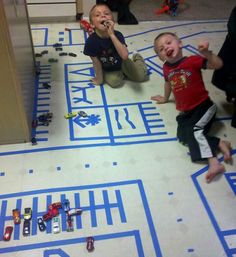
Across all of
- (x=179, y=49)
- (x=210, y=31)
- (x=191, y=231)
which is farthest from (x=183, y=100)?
(x=210, y=31)

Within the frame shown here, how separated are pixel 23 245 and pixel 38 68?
107 cm

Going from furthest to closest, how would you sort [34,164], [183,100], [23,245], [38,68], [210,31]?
[210,31] → [38,68] → [183,100] → [34,164] → [23,245]

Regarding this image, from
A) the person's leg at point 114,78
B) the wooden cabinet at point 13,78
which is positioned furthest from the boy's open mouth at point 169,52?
the wooden cabinet at point 13,78

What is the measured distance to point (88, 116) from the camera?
1466 mm

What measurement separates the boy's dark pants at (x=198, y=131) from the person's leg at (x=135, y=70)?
404mm

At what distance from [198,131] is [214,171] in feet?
0.60

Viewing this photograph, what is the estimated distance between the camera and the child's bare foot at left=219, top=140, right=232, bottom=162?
1.26 m

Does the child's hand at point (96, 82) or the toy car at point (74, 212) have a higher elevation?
the child's hand at point (96, 82)

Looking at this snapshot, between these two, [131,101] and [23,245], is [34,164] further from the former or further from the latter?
[131,101]

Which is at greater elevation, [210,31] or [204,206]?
[210,31]

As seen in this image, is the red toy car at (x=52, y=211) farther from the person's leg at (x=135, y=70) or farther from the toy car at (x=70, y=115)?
the person's leg at (x=135, y=70)

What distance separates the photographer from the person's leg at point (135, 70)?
5.44 feet

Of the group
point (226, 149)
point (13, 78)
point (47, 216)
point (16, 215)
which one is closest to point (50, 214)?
point (47, 216)

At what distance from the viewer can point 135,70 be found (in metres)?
1.66
